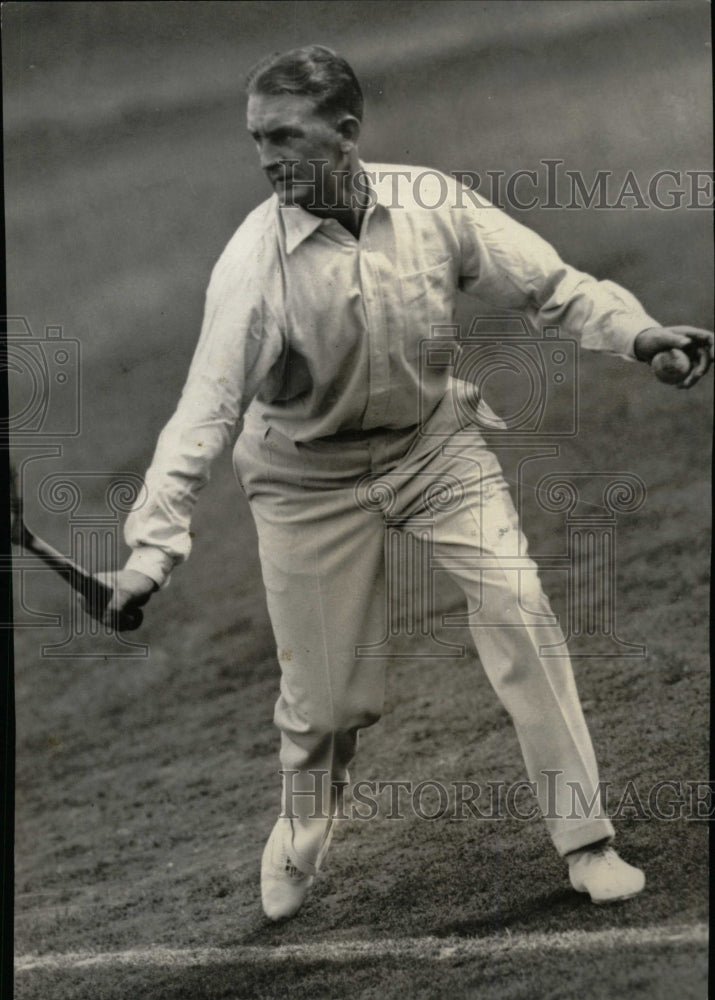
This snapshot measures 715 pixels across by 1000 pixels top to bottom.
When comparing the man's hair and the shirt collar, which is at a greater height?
the man's hair

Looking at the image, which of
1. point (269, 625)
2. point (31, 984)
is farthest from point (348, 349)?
point (31, 984)

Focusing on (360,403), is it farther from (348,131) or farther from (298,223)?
(348,131)

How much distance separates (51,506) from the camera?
5.80 m

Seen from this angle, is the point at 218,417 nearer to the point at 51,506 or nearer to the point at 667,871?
the point at 51,506

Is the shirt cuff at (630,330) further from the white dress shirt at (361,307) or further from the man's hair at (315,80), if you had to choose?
the man's hair at (315,80)

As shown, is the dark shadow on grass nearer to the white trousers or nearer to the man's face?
the white trousers

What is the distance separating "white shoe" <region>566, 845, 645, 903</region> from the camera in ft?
17.7

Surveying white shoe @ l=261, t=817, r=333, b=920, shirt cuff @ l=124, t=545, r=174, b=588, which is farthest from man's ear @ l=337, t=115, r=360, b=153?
white shoe @ l=261, t=817, r=333, b=920

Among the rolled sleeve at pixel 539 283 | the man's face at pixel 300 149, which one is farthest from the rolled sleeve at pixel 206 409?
the rolled sleeve at pixel 539 283

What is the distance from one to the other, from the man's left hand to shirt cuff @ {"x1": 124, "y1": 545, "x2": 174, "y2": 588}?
150 centimetres

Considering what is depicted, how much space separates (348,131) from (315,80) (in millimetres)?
176

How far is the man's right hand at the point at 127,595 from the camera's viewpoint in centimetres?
510

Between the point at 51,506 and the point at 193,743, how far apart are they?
893 mm

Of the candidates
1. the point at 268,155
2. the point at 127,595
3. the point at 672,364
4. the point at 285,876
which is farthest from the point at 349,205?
the point at 285,876
